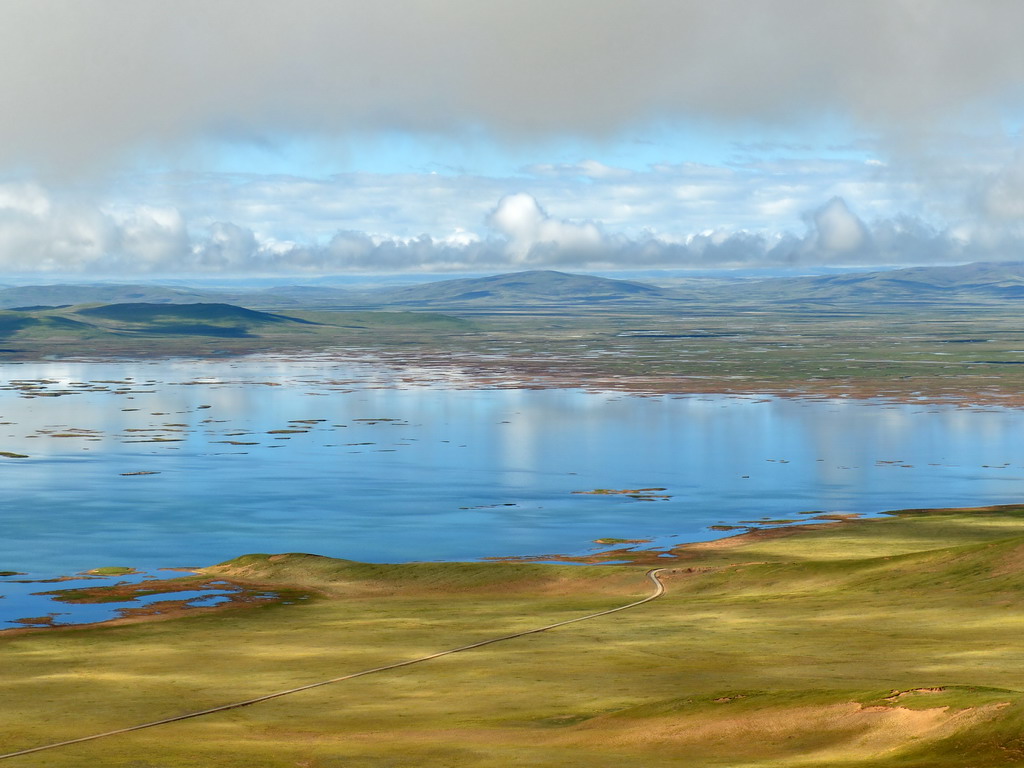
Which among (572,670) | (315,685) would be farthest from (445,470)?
(315,685)

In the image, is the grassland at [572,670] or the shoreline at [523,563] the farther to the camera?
the shoreline at [523,563]

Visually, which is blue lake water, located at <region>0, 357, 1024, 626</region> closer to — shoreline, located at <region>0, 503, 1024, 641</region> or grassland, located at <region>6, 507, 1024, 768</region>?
shoreline, located at <region>0, 503, 1024, 641</region>

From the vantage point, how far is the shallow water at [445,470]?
86625 millimetres

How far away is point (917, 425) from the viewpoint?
497 ft

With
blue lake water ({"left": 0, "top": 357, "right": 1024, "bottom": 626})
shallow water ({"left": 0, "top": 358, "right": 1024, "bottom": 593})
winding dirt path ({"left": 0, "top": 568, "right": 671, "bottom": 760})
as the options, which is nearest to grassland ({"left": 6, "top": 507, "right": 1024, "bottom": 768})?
winding dirt path ({"left": 0, "top": 568, "right": 671, "bottom": 760})

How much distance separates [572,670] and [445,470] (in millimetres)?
75074

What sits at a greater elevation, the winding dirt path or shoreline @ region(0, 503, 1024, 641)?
the winding dirt path

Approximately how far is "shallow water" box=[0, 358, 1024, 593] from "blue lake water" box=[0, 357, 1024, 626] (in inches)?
13.6

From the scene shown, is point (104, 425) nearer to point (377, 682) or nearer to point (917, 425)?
point (917, 425)

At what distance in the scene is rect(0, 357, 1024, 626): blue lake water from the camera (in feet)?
284

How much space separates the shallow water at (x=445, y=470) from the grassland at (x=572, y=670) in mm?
14415

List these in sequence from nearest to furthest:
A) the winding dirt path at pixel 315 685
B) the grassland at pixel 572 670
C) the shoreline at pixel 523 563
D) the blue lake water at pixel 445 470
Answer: the grassland at pixel 572 670 < the winding dirt path at pixel 315 685 < the shoreline at pixel 523 563 < the blue lake water at pixel 445 470

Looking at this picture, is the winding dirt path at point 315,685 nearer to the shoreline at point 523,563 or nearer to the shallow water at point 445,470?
the shoreline at point 523,563

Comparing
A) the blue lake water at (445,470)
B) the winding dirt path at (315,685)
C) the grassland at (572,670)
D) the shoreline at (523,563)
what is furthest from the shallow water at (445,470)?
the winding dirt path at (315,685)
